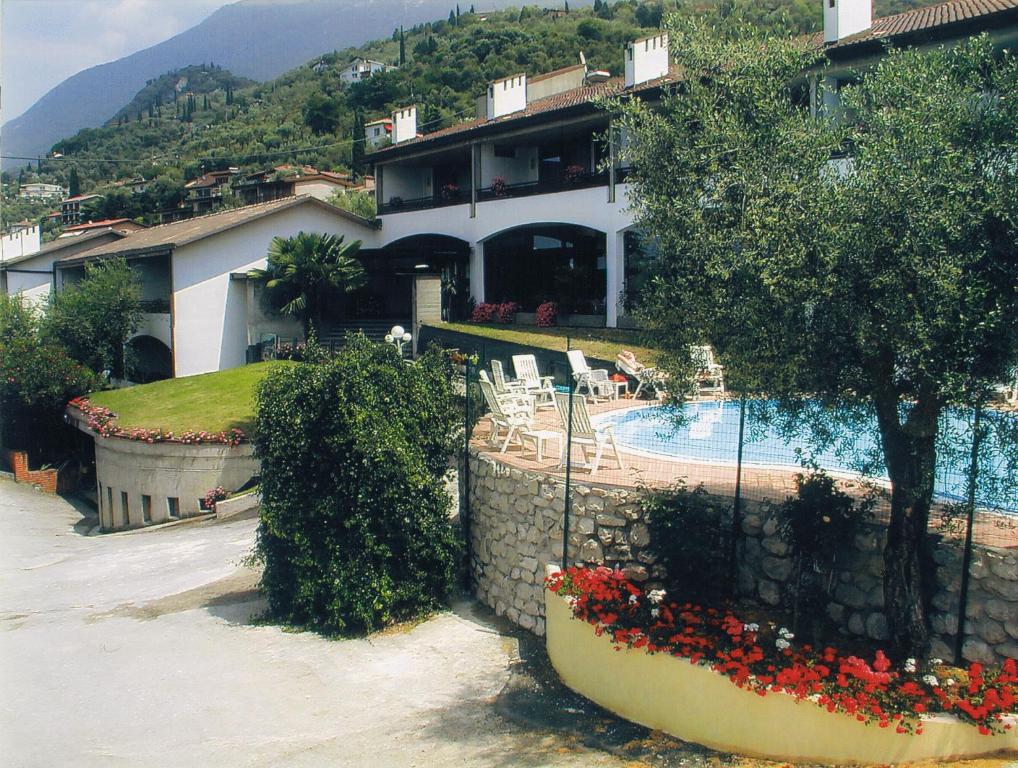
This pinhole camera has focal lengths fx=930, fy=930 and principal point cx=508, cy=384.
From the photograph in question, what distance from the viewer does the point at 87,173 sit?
109 m

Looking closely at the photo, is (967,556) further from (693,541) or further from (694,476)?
(694,476)

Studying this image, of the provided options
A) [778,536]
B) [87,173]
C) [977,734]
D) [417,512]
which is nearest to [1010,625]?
[977,734]

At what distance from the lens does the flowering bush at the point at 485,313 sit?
31281mm

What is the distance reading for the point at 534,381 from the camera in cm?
1638

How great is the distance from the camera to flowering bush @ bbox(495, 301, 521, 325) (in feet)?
101

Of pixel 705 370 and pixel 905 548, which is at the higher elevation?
pixel 705 370

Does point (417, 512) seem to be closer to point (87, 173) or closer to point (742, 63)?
point (742, 63)

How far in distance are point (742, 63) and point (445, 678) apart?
693cm

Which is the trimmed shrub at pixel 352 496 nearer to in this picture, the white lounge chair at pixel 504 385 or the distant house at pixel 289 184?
the white lounge chair at pixel 504 385

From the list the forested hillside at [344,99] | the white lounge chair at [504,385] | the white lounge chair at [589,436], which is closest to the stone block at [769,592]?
the white lounge chair at [589,436]

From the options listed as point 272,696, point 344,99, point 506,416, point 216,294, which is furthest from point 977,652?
point 344,99

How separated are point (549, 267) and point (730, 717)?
25205mm

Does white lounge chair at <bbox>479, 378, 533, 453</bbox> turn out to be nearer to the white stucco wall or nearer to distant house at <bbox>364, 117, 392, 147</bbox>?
the white stucco wall

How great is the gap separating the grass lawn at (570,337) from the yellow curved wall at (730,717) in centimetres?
1148
